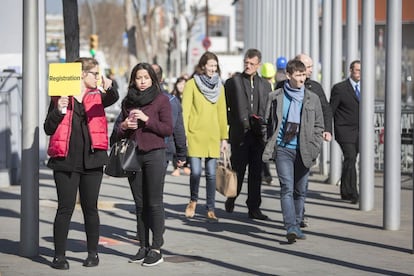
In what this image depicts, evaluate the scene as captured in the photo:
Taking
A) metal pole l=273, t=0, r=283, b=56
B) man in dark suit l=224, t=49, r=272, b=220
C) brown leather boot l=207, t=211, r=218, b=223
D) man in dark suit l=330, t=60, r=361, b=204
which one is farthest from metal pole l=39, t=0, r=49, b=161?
metal pole l=273, t=0, r=283, b=56

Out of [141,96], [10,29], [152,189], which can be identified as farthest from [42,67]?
[152,189]

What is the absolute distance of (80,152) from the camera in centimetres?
912

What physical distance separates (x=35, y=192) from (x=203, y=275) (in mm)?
1836

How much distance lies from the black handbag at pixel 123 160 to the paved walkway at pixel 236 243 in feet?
2.61

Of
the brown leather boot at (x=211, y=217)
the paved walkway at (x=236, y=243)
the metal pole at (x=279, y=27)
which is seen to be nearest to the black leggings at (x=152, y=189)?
the paved walkway at (x=236, y=243)

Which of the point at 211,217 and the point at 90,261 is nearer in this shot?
the point at 90,261

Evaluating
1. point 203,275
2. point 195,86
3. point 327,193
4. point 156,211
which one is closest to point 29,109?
point 156,211

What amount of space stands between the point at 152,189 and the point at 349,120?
17.6ft

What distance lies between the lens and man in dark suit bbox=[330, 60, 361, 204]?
1428cm

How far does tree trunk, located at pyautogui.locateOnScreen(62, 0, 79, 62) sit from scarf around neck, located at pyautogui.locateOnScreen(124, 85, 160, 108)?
3995 millimetres

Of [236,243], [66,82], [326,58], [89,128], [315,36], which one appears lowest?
[236,243]

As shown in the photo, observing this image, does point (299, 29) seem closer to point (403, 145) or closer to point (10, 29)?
point (403, 145)

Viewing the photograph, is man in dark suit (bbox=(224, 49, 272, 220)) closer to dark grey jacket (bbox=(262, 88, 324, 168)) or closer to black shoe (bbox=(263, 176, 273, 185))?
dark grey jacket (bbox=(262, 88, 324, 168))

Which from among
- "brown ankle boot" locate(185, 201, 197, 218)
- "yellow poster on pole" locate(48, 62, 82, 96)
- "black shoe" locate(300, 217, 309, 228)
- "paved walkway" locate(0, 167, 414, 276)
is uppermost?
"yellow poster on pole" locate(48, 62, 82, 96)
